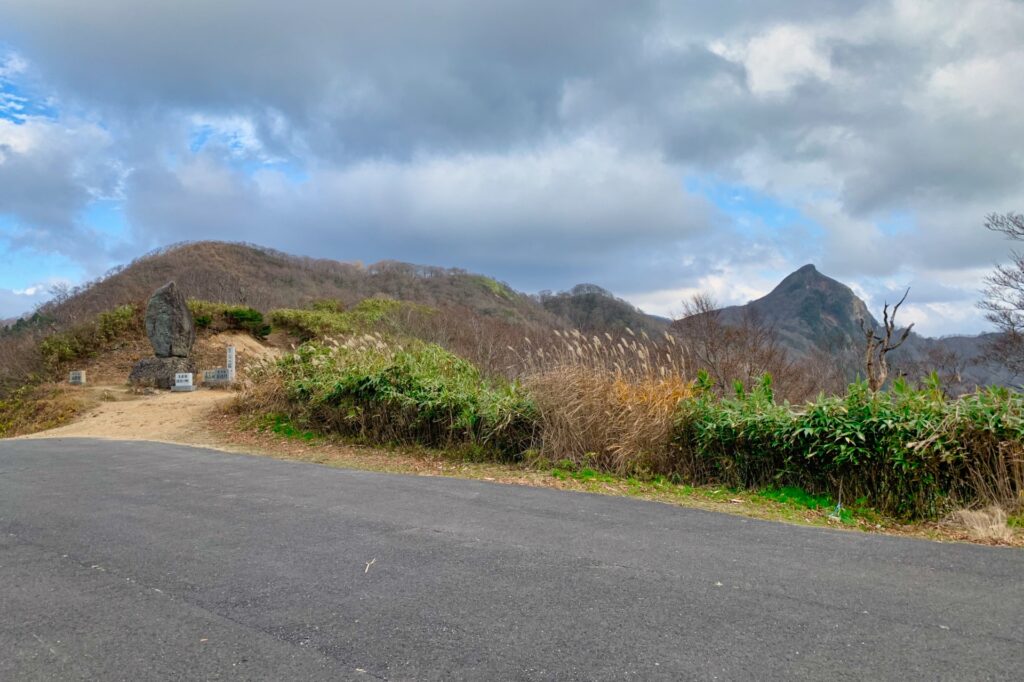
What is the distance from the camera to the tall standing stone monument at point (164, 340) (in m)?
20.1

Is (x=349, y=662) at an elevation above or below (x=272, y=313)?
below

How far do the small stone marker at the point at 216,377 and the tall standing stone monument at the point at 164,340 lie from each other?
1.58 feet

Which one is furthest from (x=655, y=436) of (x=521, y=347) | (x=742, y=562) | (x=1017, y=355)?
(x=1017, y=355)

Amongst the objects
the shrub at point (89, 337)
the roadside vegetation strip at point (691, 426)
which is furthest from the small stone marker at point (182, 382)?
the roadside vegetation strip at point (691, 426)

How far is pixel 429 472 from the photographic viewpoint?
9.42m

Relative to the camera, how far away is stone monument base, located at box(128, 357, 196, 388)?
65.5ft

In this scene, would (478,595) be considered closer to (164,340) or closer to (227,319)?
(164,340)

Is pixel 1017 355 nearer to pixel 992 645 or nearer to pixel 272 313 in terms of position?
pixel 992 645

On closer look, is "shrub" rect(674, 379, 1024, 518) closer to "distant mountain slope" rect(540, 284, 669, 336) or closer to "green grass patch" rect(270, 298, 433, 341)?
"green grass patch" rect(270, 298, 433, 341)

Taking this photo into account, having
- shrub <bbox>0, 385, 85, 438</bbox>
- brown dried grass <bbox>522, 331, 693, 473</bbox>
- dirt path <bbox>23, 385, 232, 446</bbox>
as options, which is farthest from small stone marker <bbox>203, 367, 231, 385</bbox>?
brown dried grass <bbox>522, 331, 693, 473</bbox>

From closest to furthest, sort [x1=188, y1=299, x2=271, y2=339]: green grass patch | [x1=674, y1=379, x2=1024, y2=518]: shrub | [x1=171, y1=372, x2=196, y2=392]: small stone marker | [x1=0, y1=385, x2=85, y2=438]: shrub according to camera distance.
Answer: [x1=674, y1=379, x2=1024, y2=518]: shrub → [x1=0, y1=385, x2=85, y2=438]: shrub → [x1=171, y1=372, x2=196, y2=392]: small stone marker → [x1=188, y1=299, x2=271, y2=339]: green grass patch

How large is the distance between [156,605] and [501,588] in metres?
2.01

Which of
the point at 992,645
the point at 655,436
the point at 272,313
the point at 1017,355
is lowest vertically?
the point at 992,645

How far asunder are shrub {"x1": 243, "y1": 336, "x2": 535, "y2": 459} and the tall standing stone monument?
6911 millimetres
